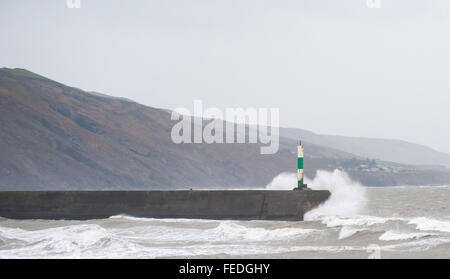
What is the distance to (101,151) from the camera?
10825cm

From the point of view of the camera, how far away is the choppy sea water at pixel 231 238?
49.9 feet

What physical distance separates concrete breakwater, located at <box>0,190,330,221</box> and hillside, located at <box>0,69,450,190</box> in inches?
2443

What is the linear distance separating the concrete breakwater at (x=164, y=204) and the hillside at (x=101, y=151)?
6205 centimetres

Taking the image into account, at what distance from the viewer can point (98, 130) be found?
384ft

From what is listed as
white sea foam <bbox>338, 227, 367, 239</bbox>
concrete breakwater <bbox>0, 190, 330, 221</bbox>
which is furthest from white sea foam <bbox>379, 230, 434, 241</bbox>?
concrete breakwater <bbox>0, 190, 330, 221</bbox>

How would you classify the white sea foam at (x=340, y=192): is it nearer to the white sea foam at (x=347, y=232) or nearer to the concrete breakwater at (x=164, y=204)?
the concrete breakwater at (x=164, y=204)

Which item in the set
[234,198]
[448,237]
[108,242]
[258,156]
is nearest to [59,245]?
[108,242]

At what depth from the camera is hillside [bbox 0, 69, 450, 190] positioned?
94250mm

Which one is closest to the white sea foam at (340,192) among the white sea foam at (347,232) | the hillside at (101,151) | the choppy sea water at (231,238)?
the choppy sea water at (231,238)

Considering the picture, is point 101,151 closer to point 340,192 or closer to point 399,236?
point 340,192

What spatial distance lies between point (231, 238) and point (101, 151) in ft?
301

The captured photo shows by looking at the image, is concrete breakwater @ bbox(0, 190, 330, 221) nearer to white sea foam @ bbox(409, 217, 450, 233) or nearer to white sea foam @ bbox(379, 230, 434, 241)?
white sea foam @ bbox(409, 217, 450, 233)

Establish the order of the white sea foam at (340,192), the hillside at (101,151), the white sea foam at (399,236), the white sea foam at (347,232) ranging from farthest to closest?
the hillside at (101,151) < the white sea foam at (340,192) < the white sea foam at (347,232) < the white sea foam at (399,236)

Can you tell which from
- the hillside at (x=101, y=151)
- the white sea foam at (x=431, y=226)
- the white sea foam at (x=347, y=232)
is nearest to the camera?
the white sea foam at (x=347, y=232)
